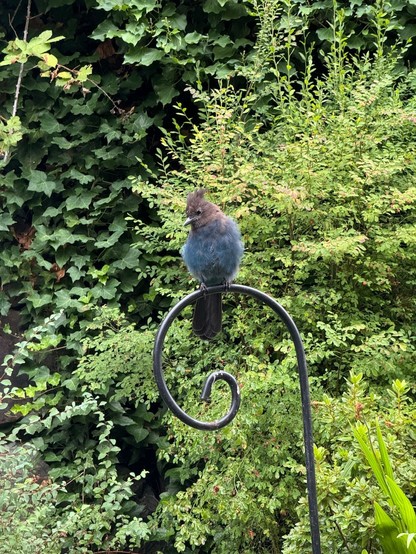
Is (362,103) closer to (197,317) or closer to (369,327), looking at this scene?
(369,327)

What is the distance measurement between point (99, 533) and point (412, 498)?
4.69 feet

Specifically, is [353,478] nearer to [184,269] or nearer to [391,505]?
[391,505]

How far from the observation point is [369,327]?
355 cm

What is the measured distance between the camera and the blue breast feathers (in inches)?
103

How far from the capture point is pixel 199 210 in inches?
99.9

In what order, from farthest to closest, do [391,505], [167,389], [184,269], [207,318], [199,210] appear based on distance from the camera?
[184,269] < [199,210] < [391,505] < [207,318] < [167,389]

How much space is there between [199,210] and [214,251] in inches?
6.4

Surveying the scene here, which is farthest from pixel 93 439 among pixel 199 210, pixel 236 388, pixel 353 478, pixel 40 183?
pixel 236 388

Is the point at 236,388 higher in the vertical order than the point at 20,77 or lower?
lower

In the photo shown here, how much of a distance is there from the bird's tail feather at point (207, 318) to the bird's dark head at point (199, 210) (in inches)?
14.6

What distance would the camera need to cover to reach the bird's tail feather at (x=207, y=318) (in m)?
2.15

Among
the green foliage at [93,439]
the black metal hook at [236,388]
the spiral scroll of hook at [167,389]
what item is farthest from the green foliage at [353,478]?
the green foliage at [93,439]

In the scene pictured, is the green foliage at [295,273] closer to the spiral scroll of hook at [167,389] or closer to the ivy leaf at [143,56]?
the ivy leaf at [143,56]

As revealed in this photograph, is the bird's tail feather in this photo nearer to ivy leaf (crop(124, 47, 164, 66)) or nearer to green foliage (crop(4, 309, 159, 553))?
green foliage (crop(4, 309, 159, 553))
